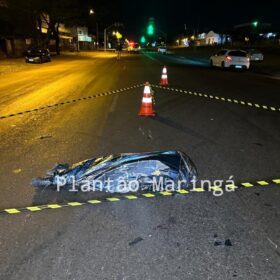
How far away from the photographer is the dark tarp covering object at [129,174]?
4.51 meters

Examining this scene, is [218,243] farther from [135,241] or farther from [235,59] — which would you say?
[235,59]

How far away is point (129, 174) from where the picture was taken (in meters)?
4.57

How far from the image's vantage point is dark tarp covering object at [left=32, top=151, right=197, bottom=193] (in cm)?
451

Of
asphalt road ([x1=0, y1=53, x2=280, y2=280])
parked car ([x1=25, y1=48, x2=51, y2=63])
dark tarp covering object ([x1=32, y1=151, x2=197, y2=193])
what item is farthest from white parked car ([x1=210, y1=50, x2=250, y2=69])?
dark tarp covering object ([x1=32, y1=151, x2=197, y2=193])

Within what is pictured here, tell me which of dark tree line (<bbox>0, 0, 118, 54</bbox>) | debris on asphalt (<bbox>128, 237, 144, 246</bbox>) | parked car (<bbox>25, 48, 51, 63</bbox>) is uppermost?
dark tree line (<bbox>0, 0, 118, 54</bbox>)

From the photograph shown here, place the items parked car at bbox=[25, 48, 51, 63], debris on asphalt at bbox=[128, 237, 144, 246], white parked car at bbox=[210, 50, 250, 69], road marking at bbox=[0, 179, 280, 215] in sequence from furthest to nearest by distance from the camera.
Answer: parked car at bbox=[25, 48, 51, 63], white parked car at bbox=[210, 50, 250, 69], road marking at bbox=[0, 179, 280, 215], debris on asphalt at bbox=[128, 237, 144, 246]

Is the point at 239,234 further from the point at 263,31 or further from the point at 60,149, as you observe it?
the point at 263,31

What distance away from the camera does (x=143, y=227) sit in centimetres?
365

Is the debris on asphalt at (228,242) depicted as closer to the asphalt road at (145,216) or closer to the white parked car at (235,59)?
the asphalt road at (145,216)

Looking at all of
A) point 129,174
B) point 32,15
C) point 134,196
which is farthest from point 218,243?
point 32,15

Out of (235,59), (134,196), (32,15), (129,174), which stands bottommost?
(235,59)

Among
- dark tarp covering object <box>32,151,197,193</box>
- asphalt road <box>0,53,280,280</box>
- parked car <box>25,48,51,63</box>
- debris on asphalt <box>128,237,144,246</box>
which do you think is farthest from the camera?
parked car <box>25,48,51,63</box>

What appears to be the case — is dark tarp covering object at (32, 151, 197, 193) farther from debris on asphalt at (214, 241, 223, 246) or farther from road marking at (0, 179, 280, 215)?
debris on asphalt at (214, 241, 223, 246)

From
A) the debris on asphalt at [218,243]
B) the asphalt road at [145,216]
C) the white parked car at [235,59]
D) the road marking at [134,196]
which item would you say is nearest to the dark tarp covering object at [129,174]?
the road marking at [134,196]
